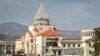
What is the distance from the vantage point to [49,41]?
5369 inches

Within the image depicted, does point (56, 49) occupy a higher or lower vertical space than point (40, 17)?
lower

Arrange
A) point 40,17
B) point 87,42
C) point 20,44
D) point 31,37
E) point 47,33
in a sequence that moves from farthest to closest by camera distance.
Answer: point 20,44 < point 40,17 < point 31,37 < point 47,33 < point 87,42

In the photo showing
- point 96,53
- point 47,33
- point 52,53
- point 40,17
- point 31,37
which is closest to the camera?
point 96,53

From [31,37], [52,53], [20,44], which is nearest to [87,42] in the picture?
[52,53]

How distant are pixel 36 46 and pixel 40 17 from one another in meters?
15.5

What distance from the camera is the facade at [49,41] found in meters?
120

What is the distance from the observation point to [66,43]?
130125 mm

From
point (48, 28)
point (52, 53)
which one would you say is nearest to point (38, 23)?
point (48, 28)

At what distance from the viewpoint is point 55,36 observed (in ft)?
451

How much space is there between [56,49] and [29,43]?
2287 cm

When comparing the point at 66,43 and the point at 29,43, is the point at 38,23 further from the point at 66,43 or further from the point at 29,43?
the point at 66,43

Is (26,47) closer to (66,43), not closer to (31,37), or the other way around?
(31,37)

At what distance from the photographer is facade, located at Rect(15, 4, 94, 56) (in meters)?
120

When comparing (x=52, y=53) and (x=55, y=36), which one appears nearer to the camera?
(x=52, y=53)
